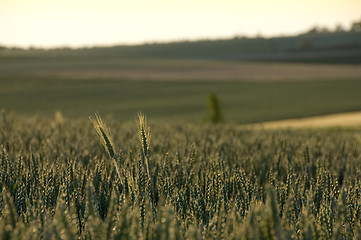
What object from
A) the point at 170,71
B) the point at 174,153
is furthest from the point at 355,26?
the point at 174,153

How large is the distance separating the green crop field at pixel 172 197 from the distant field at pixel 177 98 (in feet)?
72.4

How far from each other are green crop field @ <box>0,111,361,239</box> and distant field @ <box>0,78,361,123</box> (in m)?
22.1

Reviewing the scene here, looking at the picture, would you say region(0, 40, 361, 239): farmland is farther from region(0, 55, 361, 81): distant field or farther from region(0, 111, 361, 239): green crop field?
region(0, 55, 361, 81): distant field

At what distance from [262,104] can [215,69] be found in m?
23.1

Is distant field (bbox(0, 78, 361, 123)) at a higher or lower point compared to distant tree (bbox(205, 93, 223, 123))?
lower

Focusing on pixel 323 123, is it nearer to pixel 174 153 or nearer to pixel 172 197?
pixel 174 153

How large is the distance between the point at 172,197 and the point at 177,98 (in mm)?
36591

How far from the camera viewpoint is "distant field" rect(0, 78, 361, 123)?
29.5 meters

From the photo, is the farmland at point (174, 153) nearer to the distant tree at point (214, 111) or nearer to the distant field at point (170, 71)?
the distant field at point (170, 71)

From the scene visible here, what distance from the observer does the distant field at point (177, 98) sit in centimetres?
2955

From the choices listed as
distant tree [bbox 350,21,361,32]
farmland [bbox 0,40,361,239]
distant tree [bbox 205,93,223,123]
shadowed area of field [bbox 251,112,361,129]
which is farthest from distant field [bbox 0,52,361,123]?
distant tree [bbox 350,21,361,32]

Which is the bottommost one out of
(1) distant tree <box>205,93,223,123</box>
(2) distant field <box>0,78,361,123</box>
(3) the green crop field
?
(2) distant field <box>0,78,361,123</box>

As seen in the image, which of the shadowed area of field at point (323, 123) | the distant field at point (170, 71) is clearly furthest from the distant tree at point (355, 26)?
the shadowed area of field at point (323, 123)

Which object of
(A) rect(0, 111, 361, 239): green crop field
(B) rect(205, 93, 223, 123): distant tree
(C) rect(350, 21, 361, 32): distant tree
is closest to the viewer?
(A) rect(0, 111, 361, 239): green crop field
